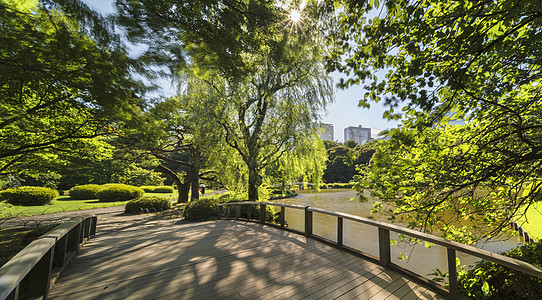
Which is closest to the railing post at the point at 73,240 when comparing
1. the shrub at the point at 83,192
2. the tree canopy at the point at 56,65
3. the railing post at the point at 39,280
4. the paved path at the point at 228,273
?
the paved path at the point at 228,273

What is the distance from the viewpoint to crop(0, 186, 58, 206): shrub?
45.6 ft

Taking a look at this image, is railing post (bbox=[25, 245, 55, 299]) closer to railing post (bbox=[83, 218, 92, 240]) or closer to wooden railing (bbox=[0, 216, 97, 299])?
wooden railing (bbox=[0, 216, 97, 299])

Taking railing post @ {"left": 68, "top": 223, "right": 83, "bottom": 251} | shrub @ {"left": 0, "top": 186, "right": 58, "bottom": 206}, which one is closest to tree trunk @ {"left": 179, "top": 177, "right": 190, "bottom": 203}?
shrub @ {"left": 0, "top": 186, "right": 58, "bottom": 206}

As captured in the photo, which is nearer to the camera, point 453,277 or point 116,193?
point 453,277

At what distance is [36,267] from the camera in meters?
2.23

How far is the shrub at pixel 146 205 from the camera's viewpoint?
14.0 m

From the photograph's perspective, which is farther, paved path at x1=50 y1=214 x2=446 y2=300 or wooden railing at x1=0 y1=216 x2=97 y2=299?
paved path at x1=50 y1=214 x2=446 y2=300

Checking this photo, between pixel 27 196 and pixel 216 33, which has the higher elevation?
pixel 216 33

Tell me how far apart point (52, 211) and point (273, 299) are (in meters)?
17.2

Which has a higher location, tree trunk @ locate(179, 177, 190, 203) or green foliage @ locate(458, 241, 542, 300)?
green foliage @ locate(458, 241, 542, 300)

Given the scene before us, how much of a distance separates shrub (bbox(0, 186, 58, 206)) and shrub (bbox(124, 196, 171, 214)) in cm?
608

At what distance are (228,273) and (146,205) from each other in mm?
13651

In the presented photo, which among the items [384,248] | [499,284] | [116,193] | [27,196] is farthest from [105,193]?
[499,284]

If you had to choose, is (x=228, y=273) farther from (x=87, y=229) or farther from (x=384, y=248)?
(x=87, y=229)
